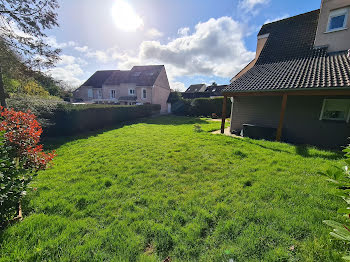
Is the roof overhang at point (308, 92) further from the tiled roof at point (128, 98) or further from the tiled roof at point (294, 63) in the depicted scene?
the tiled roof at point (128, 98)

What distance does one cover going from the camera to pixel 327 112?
6715 millimetres

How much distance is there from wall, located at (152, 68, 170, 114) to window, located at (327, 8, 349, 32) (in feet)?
63.5

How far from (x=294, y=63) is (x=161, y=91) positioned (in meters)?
20.1

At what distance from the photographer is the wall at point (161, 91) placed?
2370 cm

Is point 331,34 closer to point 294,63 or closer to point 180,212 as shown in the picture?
point 294,63

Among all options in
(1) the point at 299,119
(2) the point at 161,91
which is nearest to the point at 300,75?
(1) the point at 299,119

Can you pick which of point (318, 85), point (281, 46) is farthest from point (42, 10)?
point (281, 46)

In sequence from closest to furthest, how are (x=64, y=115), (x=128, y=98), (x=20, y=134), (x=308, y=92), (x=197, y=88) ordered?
(x=20, y=134), (x=308, y=92), (x=64, y=115), (x=128, y=98), (x=197, y=88)

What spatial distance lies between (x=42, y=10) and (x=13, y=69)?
2900 millimetres

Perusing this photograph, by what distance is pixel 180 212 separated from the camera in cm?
258

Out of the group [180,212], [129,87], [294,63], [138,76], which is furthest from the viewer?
[138,76]

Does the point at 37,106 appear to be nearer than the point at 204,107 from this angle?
Yes

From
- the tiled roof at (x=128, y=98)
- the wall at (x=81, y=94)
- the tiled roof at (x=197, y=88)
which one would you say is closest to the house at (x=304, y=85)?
the tiled roof at (x=128, y=98)

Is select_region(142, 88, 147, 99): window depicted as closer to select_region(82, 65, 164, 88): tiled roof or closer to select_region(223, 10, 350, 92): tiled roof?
select_region(82, 65, 164, 88): tiled roof
